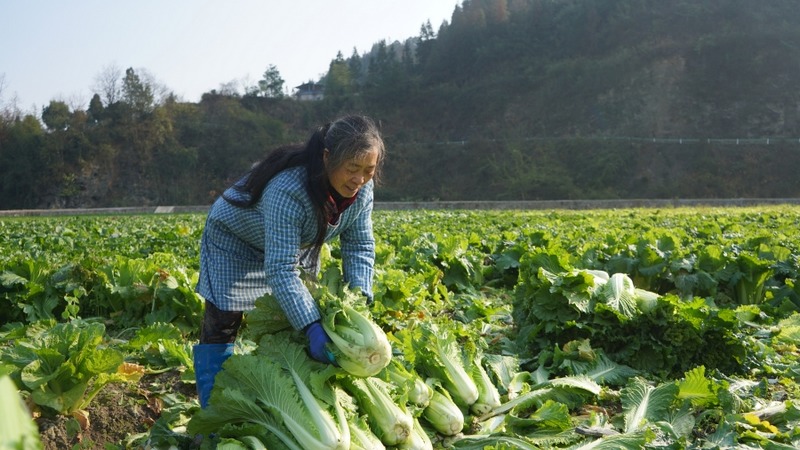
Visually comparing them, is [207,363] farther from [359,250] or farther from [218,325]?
[359,250]

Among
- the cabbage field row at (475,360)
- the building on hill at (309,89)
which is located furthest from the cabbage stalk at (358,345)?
the building on hill at (309,89)

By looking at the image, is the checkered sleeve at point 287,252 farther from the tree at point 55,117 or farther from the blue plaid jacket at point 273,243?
the tree at point 55,117

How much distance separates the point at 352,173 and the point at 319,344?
83cm

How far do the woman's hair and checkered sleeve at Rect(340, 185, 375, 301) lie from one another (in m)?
A: 0.27

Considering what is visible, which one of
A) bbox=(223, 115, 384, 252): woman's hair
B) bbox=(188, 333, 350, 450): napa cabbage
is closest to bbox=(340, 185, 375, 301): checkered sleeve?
bbox=(223, 115, 384, 252): woman's hair

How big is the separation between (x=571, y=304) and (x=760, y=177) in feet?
158

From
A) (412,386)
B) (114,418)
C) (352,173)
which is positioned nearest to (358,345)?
(412,386)

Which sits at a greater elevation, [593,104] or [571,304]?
[593,104]

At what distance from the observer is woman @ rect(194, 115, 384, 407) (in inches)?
125

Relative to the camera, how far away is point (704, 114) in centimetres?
5434

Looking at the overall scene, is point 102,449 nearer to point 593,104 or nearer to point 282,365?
point 282,365

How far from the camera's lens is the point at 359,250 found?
390 centimetres

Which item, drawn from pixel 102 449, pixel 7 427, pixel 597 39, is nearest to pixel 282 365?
pixel 102 449

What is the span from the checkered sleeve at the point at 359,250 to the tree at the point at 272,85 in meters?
76.5
